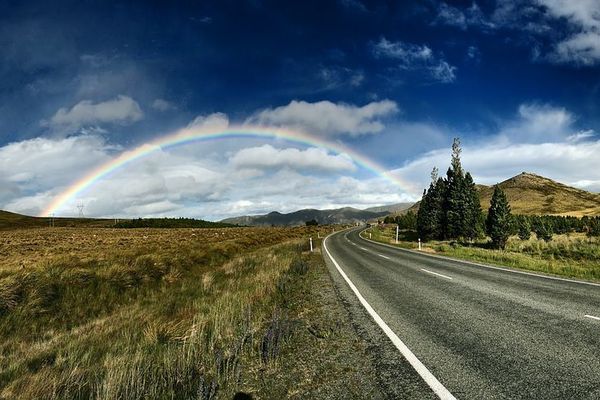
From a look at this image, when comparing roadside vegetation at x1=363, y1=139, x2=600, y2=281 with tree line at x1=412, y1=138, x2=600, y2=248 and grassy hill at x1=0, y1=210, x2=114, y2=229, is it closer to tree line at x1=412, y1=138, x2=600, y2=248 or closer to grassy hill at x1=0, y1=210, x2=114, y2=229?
tree line at x1=412, y1=138, x2=600, y2=248

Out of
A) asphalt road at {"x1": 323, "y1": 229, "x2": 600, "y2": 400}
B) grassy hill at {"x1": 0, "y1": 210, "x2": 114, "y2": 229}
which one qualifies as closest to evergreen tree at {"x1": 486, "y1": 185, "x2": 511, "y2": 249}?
asphalt road at {"x1": 323, "y1": 229, "x2": 600, "y2": 400}

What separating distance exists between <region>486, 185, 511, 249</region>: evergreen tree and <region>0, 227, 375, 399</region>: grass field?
35.3 metres

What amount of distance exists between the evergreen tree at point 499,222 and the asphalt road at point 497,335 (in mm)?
33671

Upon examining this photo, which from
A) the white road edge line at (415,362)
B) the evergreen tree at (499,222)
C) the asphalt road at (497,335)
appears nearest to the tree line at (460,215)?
Answer: the evergreen tree at (499,222)

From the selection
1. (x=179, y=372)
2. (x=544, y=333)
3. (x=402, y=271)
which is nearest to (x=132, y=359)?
(x=179, y=372)

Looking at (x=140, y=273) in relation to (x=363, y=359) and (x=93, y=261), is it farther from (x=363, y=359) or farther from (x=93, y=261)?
(x=363, y=359)

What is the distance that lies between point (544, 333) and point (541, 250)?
29.5 meters

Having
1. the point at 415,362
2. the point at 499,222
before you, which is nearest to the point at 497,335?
the point at 415,362

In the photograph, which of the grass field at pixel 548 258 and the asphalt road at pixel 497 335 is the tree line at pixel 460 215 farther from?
the asphalt road at pixel 497 335

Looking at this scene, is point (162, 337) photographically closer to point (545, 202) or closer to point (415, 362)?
point (415, 362)

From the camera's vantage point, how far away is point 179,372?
15.0ft

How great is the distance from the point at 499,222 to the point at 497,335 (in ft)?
134

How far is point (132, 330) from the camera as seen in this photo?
7.45m

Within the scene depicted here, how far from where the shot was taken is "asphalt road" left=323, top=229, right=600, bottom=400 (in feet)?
12.3
